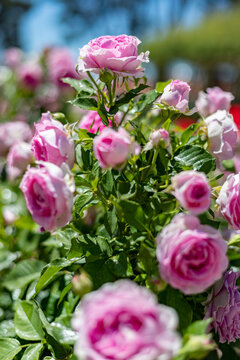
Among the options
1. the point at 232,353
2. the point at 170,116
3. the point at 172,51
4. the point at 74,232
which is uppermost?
the point at 170,116

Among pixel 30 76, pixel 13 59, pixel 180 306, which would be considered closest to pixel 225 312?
pixel 180 306

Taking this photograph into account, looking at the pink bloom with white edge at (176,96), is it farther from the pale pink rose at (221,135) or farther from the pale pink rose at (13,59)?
the pale pink rose at (13,59)

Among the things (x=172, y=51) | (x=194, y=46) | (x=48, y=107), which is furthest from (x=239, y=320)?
(x=172, y=51)

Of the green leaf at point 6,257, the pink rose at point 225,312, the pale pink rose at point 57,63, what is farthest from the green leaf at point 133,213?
the pale pink rose at point 57,63

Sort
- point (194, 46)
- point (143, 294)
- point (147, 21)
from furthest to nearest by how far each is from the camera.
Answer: point (147, 21), point (194, 46), point (143, 294)

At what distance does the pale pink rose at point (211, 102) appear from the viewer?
1.93 ft

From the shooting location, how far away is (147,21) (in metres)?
16.0

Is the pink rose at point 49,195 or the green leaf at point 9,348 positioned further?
the green leaf at point 9,348

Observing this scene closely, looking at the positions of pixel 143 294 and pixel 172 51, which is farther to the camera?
pixel 172 51

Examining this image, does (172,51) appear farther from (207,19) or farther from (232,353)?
(232,353)

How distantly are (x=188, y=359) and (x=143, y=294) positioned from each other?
0.08 meters

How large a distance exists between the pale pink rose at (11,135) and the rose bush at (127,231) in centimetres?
40

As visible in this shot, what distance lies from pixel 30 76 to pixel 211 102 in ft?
3.41

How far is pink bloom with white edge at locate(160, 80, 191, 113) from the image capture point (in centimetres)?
49
